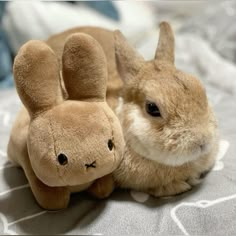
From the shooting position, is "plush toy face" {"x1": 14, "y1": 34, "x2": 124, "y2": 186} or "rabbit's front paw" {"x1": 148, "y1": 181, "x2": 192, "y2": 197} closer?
"plush toy face" {"x1": 14, "y1": 34, "x2": 124, "y2": 186}

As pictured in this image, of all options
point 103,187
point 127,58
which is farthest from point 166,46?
point 103,187

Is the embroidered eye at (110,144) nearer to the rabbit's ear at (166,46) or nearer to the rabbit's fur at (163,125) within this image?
the rabbit's fur at (163,125)

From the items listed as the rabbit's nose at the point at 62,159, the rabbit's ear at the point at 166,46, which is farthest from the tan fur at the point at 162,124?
the rabbit's nose at the point at 62,159

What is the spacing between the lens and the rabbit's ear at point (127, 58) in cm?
76

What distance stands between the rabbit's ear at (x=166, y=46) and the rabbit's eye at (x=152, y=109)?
12 cm

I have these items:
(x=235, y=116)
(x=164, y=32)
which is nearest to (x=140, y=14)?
(x=235, y=116)

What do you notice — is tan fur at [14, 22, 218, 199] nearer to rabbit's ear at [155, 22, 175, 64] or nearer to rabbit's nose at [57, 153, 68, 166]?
rabbit's ear at [155, 22, 175, 64]

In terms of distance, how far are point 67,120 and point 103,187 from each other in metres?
0.17

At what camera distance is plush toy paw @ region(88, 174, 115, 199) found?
742 millimetres

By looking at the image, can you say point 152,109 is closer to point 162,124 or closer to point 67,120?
point 162,124

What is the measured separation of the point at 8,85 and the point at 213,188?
920mm

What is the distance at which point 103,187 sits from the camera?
743mm

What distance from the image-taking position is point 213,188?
77 cm

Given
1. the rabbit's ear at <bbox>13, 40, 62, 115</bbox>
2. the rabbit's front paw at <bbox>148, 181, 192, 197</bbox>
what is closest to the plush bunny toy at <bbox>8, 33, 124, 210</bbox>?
the rabbit's ear at <bbox>13, 40, 62, 115</bbox>
